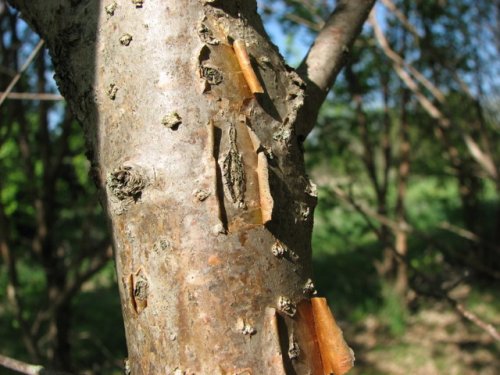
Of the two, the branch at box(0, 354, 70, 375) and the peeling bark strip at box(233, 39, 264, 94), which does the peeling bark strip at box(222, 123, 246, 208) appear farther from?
the branch at box(0, 354, 70, 375)

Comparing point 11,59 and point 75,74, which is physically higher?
point 11,59

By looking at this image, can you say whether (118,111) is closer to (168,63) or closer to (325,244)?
(168,63)

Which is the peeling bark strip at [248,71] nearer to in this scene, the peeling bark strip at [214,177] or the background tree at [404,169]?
the peeling bark strip at [214,177]

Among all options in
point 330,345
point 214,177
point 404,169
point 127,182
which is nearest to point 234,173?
point 214,177

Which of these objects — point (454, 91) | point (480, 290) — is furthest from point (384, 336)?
point (454, 91)

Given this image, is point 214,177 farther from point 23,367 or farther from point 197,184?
point 23,367

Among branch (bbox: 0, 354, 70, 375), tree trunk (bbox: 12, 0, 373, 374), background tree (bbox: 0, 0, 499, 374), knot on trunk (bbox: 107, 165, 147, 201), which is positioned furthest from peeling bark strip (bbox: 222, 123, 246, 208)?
background tree (bbox: 0, 0, 499, 374)

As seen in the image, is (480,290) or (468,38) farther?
(480,290)
